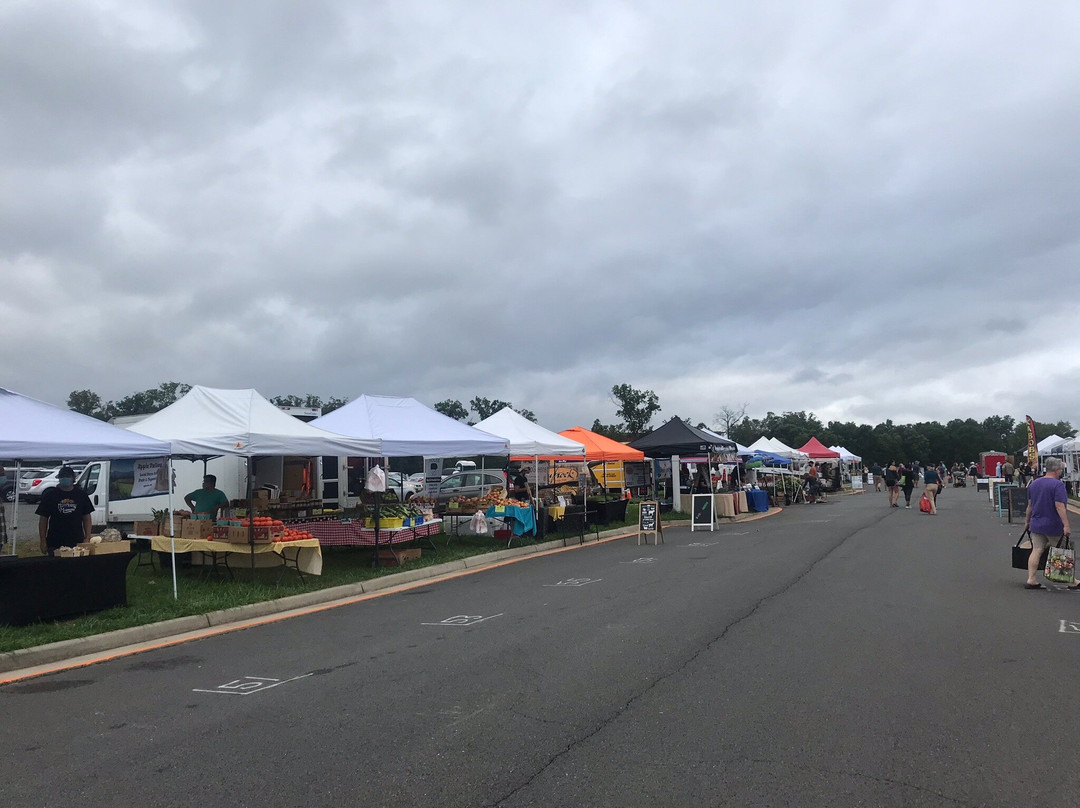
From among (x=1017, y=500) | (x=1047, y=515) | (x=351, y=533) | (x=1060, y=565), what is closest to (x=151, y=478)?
(x=351, y=533)

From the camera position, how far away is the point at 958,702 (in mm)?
5637

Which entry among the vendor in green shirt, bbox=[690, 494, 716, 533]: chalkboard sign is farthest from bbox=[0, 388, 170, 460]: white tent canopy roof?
bbox=[690, 494, 716, 533]: chalkboard sign

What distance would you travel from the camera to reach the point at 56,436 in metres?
9.06

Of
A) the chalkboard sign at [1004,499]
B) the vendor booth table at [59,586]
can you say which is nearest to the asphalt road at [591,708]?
the vendor booth table at [59,586]

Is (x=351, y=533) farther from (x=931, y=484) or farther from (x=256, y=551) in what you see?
(x=931, y=484)

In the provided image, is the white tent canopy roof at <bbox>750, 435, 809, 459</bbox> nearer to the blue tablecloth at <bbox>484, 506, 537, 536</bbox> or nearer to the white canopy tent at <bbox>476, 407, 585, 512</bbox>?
the white canopy tent at <bbox>476, 407, 585, 512</bbox>

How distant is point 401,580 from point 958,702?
9.01 metres

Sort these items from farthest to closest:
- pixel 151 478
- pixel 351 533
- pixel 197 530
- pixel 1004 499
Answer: pixel 1004 499 < pixel 351 533 < pixel 197 530 < pixel 151 478

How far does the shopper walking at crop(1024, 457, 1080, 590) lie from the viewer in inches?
397

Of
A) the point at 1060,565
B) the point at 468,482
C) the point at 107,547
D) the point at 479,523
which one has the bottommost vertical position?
the point at 1060,565

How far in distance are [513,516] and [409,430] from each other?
3.48 meters

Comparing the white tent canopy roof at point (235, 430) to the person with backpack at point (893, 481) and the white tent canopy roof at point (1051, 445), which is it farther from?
the white tent canopy roof at point (1051, 445)

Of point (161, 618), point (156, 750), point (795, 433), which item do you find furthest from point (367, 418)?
point (795, 433)

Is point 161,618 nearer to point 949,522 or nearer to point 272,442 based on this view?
point 272,442
